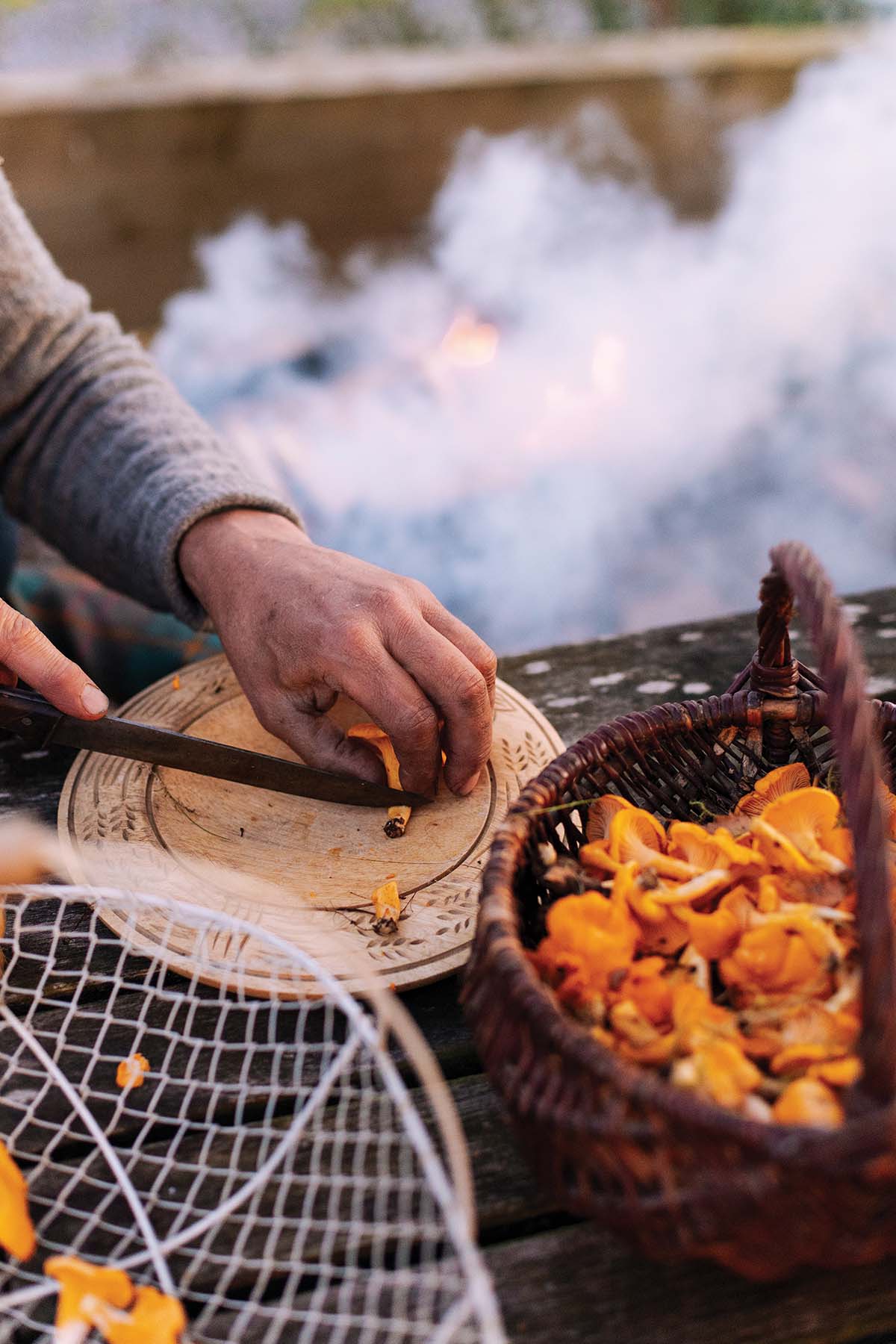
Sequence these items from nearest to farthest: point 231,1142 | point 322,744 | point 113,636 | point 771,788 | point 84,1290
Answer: point 84,1290, point 231,1142, point 771,788, point 322,744, point 113,636

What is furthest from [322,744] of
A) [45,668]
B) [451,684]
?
[45,668]

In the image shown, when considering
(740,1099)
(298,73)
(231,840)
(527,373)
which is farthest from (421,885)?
(298,73)

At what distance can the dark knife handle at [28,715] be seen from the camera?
1.05 meters

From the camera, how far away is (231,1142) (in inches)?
30.6

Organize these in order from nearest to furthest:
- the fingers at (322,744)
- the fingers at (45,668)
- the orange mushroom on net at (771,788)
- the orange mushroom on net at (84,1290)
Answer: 1. the orange mushroom on net at (84,1290)
2. the orange mushroom on net at (771,788)
3. the fingers at (45,668)
4. the fingers at (322,744)

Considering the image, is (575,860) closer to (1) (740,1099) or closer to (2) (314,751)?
(1) (740,1099)

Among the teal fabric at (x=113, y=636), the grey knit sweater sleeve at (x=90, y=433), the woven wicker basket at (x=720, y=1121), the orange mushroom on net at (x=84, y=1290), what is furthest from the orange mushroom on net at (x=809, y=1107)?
the teal fabric at (x=113, y=636)

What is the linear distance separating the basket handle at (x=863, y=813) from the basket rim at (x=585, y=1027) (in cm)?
3

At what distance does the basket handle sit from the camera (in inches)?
21.2

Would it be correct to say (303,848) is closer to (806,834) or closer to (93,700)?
(93,700)

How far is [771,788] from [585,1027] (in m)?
0.31

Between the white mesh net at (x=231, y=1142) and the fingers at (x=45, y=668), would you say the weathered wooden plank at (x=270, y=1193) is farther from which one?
the fingers at (x=45, y=668)

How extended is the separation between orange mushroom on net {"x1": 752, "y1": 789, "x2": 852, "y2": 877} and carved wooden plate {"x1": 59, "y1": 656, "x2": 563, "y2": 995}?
0.97ft

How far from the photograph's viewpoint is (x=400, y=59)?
17.6 ft
